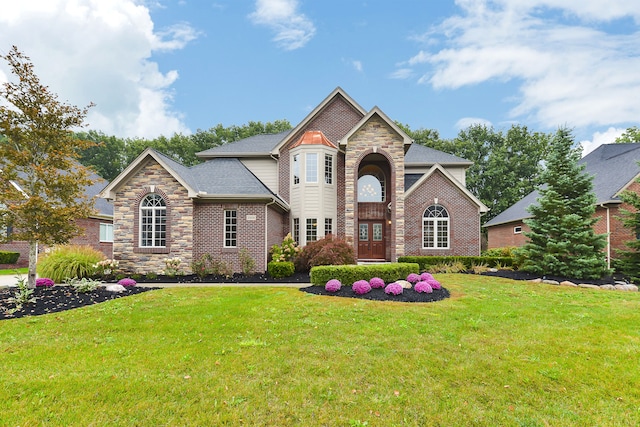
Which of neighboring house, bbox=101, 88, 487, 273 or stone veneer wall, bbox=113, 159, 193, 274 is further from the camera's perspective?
neighboring house, bbox=101, 88, 487, 273

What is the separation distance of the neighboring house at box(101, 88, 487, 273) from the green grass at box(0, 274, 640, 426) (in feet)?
23.0

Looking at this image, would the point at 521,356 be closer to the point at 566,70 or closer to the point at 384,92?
the point at 566,70

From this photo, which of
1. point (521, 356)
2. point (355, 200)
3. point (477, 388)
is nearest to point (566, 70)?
point (355, 200)

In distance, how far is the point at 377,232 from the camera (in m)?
19.0

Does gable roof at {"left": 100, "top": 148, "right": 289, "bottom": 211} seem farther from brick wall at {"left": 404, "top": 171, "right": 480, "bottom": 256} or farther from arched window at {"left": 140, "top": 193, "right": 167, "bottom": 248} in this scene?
brick wall at {"left": 404, "top": 171, "right": 480, "bottom": 256}

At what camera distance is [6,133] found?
9.77 m

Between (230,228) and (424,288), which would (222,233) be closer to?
(230,228)

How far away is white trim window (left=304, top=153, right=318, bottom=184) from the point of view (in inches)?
695

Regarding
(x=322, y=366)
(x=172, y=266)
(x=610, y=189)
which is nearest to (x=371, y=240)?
(x=172, y=266)

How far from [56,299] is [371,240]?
47.0 feet

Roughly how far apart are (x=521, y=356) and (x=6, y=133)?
1409cm

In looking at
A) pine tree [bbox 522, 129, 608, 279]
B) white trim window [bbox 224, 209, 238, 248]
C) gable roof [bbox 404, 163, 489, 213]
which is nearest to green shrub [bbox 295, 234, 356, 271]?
white trim window [bbox 224, 209, 238, 248]

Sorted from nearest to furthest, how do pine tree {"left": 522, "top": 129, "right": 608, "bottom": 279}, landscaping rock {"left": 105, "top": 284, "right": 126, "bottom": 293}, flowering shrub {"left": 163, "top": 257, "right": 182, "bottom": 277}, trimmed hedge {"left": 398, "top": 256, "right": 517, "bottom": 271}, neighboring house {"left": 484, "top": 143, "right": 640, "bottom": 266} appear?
landscaping rock {"left": 105, "top": 284, "right": 126, "bottom": 293}, pine tree {"left": 522, "top": 129, "right": 608, "bottom": 279}, flowering shrub {"left": 163, "top": 257, "right": 182, "bottom": 277}, trimmed hedge {"left": 398, "top": 256, "right": 517, "bottom": 271}, neighboring house {"left": 484, "top": 143, "right": 640, "bottom": 266}

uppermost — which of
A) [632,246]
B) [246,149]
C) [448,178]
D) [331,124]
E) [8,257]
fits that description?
[331,124]
